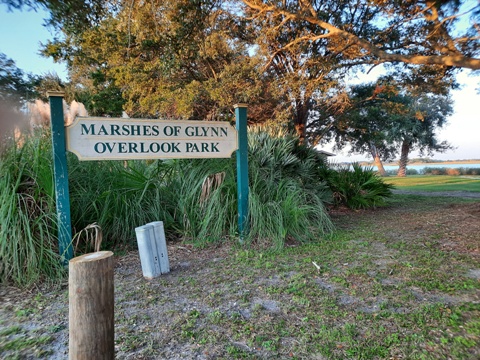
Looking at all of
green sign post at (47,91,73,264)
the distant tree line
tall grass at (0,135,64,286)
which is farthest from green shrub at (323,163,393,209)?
tall grass at (0,135,64,286)

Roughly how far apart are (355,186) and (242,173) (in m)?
4.73

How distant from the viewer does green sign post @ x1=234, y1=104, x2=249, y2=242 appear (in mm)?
5309

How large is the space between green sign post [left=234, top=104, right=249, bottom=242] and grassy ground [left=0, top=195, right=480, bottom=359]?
0.54 meters

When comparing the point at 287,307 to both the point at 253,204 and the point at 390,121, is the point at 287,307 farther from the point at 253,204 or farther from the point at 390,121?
the point at 390,121

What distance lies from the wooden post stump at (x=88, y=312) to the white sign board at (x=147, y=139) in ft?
9.26

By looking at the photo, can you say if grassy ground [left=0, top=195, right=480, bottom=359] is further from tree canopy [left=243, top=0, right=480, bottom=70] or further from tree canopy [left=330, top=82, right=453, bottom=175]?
tree canopy [left=330, top=82, right=453, bottom=175]

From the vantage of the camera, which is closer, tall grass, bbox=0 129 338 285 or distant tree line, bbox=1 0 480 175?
tall grass, bbox=0 129 338 285

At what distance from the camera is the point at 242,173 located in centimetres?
544

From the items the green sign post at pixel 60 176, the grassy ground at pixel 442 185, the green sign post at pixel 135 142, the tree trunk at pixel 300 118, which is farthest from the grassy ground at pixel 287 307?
the grassy ground at pixel 442 185

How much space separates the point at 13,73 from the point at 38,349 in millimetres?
2300

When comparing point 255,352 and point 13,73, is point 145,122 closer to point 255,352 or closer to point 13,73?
point 13,73

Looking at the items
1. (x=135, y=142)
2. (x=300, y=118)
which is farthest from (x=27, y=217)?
(x=300, y=118)

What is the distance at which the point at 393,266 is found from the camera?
396 centimetres

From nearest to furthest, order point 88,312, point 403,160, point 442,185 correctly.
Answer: point 88,312 → point 442,185 → point 403,160
